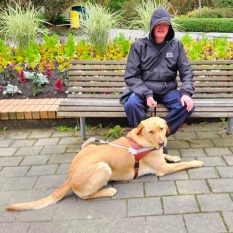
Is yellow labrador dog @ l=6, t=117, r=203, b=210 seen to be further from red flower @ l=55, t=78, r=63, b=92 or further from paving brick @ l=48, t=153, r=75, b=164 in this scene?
red flower @ l=55, t=78, r=63, b=92

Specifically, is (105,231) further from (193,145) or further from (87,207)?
(193,145)

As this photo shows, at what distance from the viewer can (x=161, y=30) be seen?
4008mm

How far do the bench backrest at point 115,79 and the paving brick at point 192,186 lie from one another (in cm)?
153

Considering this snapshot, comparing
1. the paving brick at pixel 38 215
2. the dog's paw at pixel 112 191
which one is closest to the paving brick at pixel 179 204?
the dog's paw at pixel 112 191

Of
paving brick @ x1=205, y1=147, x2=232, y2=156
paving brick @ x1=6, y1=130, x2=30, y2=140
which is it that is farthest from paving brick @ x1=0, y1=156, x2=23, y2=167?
paving brick @ x1=205, y1=147, x2=232, y2=156

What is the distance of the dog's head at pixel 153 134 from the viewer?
3.33 meters

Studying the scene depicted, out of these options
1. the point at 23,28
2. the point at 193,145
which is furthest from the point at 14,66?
the point at 193,145

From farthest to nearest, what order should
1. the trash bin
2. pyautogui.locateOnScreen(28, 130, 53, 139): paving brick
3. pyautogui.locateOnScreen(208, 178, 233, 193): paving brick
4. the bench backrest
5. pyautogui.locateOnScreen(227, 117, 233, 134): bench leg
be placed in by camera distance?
the trash bin → pyautogui.locateOnScreen(28, 130, 53, 139): paving brick → the bench backrest → pyautogui.locateOnScreen(227, 117, 233, 134): bench leg → pyautogui.locateOnScreen(208, 178, 233, 193): paving brick

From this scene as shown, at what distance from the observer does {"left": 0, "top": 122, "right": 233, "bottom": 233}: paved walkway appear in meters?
2.78

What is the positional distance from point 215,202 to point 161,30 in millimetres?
2082

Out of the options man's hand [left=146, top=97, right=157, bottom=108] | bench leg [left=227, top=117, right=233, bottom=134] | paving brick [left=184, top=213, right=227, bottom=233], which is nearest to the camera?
paving brick [left=184, top=213, right=227, bottom=233]

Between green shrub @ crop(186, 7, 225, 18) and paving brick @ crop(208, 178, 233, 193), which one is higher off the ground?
green shrub @ crop(186, 7, 225, 18)

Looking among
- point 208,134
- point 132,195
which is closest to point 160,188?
point 132,195

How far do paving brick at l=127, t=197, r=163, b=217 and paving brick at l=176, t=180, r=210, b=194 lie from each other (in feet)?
1.00
